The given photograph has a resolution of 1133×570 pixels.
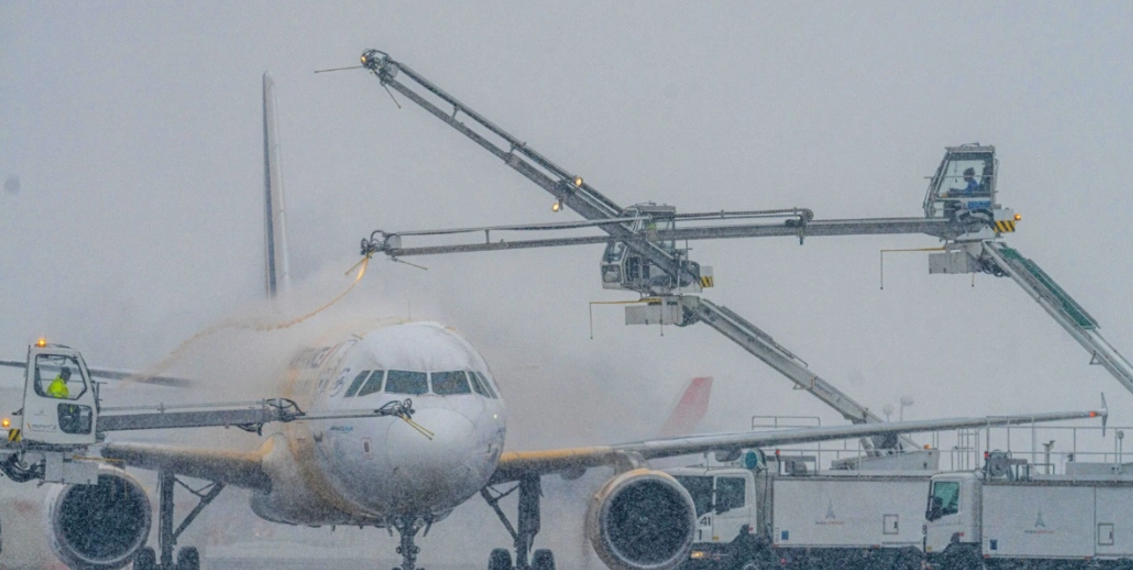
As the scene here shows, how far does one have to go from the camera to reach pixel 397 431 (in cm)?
2941

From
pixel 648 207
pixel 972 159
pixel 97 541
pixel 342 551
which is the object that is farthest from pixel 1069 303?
pixel 342 551

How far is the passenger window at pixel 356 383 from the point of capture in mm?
30891

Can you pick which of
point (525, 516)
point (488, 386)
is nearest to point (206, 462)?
point (488, 386)

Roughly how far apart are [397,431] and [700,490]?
50.5 ft

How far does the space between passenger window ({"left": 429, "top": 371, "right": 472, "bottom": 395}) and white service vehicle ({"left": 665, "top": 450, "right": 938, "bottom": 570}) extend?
13502 mm

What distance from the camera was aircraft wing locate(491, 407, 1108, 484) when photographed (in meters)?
35.6

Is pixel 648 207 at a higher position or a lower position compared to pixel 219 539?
higher

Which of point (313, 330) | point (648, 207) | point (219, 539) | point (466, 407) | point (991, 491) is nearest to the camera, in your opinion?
point (466, 407)

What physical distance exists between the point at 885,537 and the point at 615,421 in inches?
293

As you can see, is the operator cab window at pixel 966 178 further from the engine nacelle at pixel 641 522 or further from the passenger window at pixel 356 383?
the passenger window at pixel 356 383

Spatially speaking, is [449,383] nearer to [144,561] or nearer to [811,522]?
[144,561]

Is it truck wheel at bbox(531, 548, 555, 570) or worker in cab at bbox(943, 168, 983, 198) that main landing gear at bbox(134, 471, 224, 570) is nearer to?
truck wheel at bbox(531, 548, 555, 570)

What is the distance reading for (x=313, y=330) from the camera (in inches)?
1467

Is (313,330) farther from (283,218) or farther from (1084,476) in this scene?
(1084,476)
